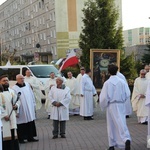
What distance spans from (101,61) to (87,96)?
3692mm

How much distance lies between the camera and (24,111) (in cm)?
1045

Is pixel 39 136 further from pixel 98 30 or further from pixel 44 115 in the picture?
pixel 98 30

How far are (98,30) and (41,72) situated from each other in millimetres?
7277

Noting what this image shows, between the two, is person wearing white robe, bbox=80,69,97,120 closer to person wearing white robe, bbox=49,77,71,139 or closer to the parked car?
person wearing white robe, bbox=49,77,71,139

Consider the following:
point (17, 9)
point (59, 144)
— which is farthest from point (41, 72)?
point (17, 9)

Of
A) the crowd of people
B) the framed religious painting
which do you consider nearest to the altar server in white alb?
the crowd of people

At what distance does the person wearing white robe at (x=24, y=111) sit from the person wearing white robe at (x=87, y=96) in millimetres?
5075

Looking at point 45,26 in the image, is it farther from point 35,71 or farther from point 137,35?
point 137,35

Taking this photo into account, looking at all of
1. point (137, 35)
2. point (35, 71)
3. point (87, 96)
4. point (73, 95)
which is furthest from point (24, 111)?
point (137, 35)

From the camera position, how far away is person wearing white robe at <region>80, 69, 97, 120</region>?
15531mm

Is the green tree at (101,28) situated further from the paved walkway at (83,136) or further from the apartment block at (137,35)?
the apartment block at (137,35)

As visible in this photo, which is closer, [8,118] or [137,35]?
[8,118]

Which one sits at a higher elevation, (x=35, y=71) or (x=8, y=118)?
(x=35, y=71)

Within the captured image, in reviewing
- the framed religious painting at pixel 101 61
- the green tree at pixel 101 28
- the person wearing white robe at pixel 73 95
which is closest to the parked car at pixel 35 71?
the framed religious painting at pixel 101 61
